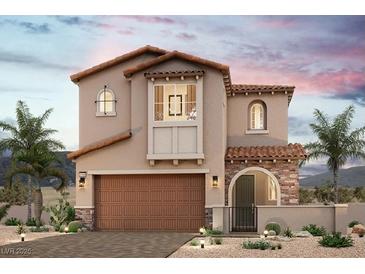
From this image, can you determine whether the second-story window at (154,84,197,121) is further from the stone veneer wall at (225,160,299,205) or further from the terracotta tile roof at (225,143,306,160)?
the stone veneer wall at (225,160,299,205)

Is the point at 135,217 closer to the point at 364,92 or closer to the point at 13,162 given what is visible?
the point at 13,162

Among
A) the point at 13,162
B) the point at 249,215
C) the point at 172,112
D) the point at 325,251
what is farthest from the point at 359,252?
the point at 13,162

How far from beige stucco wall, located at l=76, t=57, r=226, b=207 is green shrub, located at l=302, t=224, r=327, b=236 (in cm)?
291

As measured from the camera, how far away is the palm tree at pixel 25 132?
25984mm

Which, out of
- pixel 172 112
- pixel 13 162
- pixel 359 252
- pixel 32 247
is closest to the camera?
pixel 359 252

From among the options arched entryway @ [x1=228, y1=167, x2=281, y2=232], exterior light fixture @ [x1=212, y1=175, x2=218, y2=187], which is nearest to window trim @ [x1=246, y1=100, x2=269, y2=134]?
arched entryway @ [x1=228, y1=167, x2=281, y2=232]

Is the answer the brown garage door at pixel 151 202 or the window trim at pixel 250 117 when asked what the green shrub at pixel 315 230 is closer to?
the brown garage door at pixel 151 202

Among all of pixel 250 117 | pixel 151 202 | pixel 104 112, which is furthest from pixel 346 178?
pixel 104 112

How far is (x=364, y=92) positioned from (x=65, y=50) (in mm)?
10619

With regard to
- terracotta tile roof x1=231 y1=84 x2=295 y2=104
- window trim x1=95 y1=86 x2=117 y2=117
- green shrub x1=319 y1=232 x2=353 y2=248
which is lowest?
green shrub x1=319 y1=232 x2=353 y2=248

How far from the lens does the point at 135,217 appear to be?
21219 millimetres

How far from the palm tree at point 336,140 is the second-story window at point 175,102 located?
717 centimetres

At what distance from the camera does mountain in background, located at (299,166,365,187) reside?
30.2 metres
